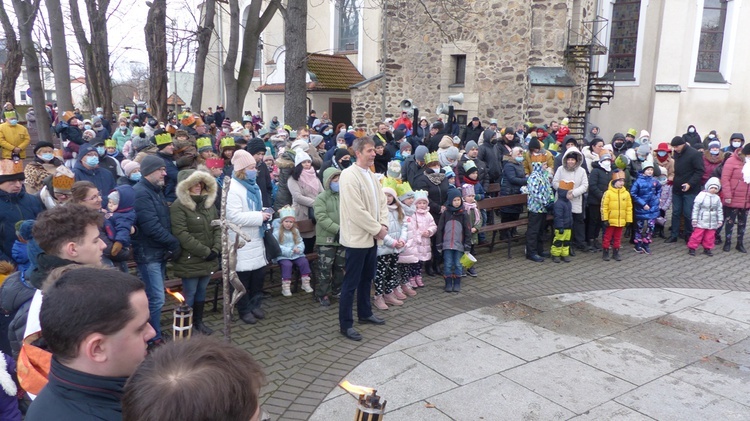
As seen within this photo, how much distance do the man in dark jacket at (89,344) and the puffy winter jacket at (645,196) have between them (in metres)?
9.56

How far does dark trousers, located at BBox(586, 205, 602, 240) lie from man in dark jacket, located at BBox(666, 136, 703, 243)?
1.75 meters

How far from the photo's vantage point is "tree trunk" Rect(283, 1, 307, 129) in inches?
456

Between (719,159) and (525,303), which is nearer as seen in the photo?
(525,303)

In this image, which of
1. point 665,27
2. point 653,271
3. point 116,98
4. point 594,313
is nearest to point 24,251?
point 594,313

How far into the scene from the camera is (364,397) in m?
2.00

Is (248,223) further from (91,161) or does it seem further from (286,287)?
(91,161)

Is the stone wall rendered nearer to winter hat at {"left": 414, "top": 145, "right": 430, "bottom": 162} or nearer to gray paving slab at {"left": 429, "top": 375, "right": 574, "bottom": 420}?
winter hat at {"left": 414, "top": 145, "right": 430, "bottom": 162}

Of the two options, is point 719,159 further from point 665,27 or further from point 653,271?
point 665,27

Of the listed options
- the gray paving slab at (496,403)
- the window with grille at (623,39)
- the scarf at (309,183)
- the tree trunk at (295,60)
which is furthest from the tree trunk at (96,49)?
the window with grille at (623,39)

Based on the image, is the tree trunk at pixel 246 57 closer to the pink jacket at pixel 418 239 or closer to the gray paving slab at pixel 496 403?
the pink jacket at pixel 418 239

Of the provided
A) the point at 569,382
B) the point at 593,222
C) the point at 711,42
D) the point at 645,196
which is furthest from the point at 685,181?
the point at 711,42

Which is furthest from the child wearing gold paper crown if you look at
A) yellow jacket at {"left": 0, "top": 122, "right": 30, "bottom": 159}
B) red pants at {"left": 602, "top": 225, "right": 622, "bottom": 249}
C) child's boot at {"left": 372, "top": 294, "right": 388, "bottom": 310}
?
yellow jacket at {"left": 0, "top": 122, "right": 30, "bottom": 159}

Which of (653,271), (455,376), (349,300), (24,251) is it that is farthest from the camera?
(653,271)

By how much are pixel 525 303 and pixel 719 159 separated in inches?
244
